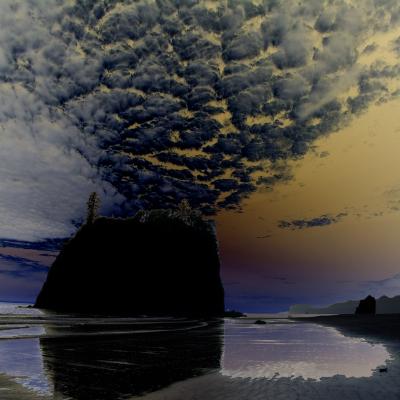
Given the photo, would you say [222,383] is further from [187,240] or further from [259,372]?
[187,240]

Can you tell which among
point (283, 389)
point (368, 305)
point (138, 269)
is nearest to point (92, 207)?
point (138, 269)

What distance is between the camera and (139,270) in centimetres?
7312

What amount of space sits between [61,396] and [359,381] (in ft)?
23.7

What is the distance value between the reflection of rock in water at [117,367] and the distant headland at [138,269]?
177 feet

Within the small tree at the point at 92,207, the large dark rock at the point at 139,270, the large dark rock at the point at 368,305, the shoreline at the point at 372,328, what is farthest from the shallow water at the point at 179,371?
the large dark rock at the point at 368,305

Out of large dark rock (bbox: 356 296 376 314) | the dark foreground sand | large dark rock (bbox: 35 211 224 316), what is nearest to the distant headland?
large dark rock (bbox: 35 211 224 316)

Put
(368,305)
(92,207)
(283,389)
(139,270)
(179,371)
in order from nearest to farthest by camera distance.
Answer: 1. (283,389)
2. (179,371)
3. (139,270)
4. (92,207)
5. (368,305)

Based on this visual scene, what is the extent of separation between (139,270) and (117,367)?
211ft

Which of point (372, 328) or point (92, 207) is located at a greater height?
point (92, 207)

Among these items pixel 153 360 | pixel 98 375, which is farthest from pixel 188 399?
pixel 153 360

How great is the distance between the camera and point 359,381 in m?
8.69

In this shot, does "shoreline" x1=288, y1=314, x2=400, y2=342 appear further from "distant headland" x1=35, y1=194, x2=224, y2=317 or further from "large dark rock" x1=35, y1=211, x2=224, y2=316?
"large dark rock" x1=35, y1=211, x2=224, y2=316

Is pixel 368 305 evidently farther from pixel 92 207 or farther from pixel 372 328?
pixel 92 207

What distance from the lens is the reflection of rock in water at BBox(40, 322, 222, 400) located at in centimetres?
759
